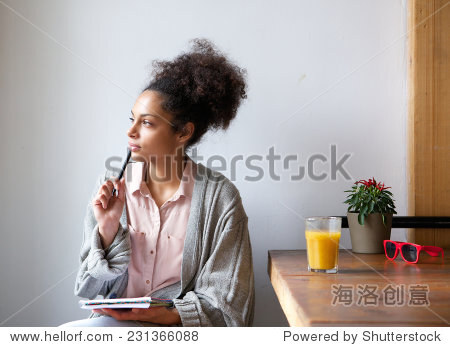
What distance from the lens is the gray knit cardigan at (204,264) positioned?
1.32 m

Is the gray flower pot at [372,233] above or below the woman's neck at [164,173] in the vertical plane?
below

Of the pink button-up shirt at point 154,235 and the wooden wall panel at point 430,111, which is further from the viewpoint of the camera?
the wooden wall panel at point 430,111

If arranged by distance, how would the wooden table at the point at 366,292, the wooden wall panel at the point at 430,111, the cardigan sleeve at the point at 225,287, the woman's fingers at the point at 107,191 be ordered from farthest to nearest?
the wooden wall panel at the point at 430,111 < the woman's fingers at the point at 107,191 < the cardigan sleeve at the point at 225,287 < the wooden table at the point at 366,292

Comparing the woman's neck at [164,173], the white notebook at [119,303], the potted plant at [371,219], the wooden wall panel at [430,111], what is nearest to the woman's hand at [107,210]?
the woman's neck at [164,173]

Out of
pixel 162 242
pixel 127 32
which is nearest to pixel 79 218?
pixel 162 242

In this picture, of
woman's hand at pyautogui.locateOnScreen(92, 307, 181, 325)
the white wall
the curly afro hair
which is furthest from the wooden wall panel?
woman's hand at pyautogui.locateOnScreen(92, 307, 181, 325)

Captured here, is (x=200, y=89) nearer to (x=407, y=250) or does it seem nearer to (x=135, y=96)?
(x=135, y=96)

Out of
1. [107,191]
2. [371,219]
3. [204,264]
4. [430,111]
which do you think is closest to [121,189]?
[107,191]

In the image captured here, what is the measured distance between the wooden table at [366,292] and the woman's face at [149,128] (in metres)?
0.49

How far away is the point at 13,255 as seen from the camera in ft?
5.66

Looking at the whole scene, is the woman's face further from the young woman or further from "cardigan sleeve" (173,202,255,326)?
"cardigan sleeve" (173,202,255,326)

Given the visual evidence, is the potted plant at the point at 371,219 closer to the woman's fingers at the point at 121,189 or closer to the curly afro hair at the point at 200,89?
the curly afro hair at the point at 200,89

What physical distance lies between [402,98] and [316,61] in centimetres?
33

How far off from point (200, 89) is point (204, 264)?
52 centimetres
